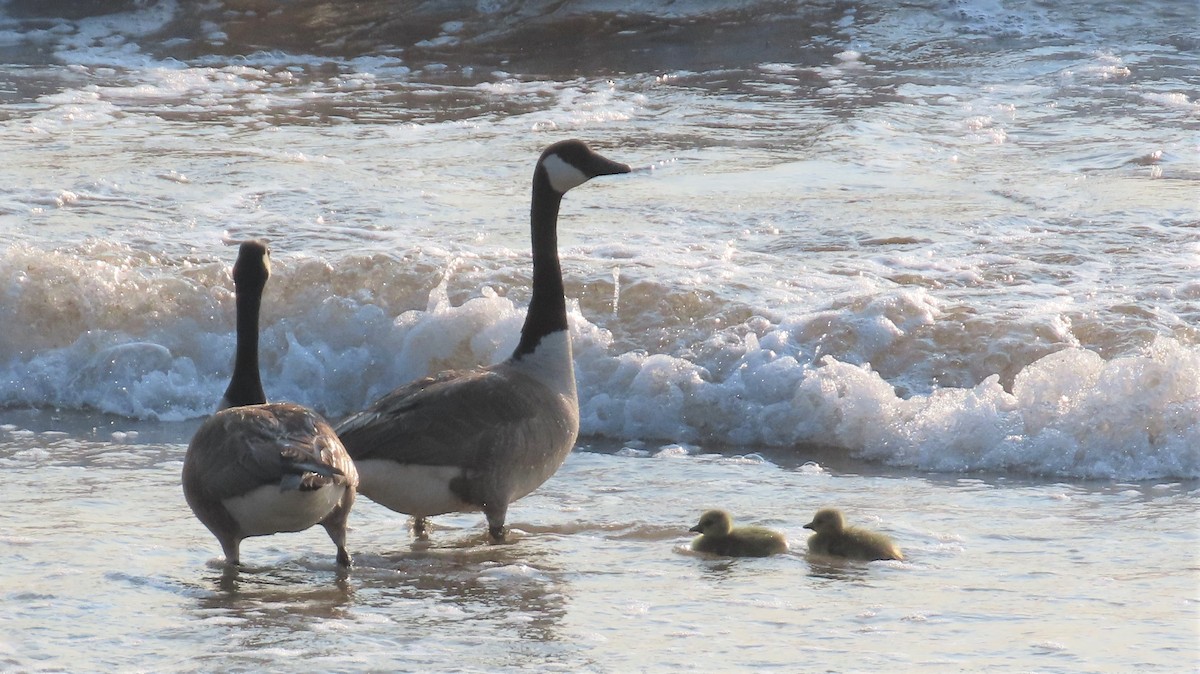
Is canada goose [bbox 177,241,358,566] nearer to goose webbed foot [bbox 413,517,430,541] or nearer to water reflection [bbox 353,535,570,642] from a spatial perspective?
water reflection [bbox 353,535,570,642]

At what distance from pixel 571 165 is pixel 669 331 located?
269cm

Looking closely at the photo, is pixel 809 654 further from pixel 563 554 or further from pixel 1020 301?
pixel 1020 301

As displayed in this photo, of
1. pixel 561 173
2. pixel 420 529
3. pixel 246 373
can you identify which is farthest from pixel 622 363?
pixel 246 373

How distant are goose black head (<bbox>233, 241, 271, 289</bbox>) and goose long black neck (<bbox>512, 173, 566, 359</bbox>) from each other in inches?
45.8

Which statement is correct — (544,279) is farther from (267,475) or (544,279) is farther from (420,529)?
(267,475)

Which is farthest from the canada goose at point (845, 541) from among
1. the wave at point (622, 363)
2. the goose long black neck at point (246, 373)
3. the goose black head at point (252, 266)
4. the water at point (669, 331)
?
the goose black head at point (252, 266)

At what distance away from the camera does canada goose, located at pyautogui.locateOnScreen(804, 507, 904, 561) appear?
20.2ft

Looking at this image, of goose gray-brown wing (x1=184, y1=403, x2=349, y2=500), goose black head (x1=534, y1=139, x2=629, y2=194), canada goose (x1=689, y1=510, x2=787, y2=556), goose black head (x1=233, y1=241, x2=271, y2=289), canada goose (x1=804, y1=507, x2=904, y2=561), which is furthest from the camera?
goose black head (x1=534, y1=139, x2=629, y2=194)

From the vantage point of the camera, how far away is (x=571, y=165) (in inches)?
289

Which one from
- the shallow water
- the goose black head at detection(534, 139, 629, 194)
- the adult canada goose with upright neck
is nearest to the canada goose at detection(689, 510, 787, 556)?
the shallow water

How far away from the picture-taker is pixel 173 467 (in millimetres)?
8047

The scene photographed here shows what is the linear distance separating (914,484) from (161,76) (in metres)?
14.0

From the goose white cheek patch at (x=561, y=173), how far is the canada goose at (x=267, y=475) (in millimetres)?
2046

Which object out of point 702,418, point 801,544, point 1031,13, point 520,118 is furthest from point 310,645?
point 1031,13
